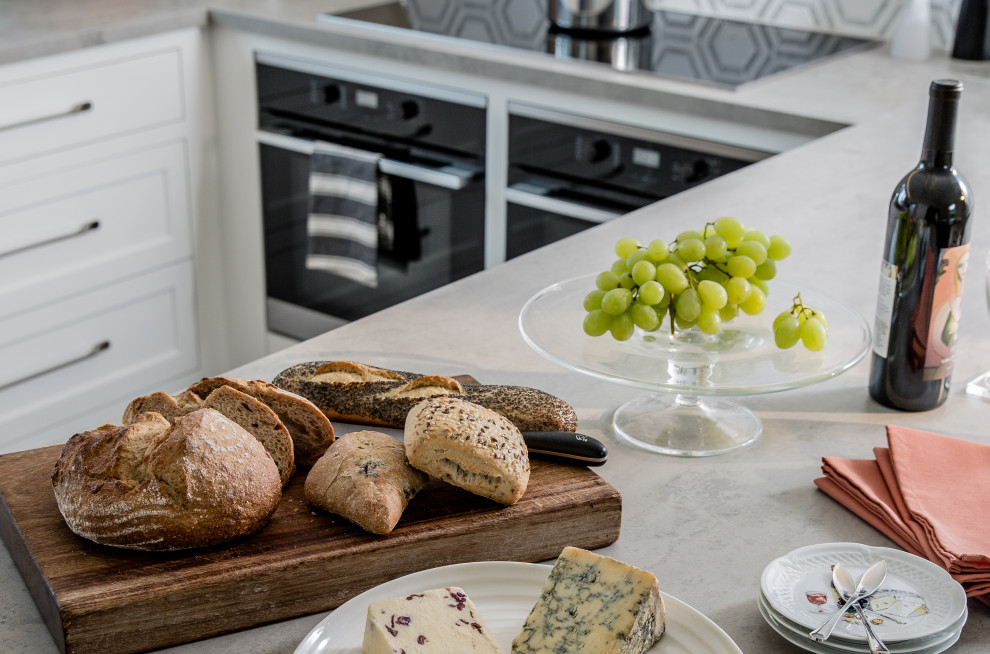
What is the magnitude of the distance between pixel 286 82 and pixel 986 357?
1.99 metres

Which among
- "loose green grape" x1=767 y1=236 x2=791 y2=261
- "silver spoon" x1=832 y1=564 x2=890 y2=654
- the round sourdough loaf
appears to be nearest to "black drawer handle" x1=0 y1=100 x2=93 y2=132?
the round sourdough loaf

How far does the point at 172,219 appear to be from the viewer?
2857 millimetres

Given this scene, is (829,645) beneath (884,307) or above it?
beneath

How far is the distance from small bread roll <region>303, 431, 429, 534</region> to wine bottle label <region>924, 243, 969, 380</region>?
510mm

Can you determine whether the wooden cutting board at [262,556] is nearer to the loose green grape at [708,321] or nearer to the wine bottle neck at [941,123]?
the loose green grape at [708,321]

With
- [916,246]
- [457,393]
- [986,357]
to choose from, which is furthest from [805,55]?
[457,393]

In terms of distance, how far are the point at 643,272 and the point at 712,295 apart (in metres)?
0.06

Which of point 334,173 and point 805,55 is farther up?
point 805,55

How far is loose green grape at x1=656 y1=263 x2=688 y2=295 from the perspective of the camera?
98 cm

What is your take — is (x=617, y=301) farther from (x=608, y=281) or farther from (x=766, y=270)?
(x=766, y=270)

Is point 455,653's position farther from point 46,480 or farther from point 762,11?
point 762,11

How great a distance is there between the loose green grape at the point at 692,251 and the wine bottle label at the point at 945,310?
22cm

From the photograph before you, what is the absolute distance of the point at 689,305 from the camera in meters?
0.97

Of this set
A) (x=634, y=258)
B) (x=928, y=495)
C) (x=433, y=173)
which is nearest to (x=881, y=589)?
(x=928, y=495)
